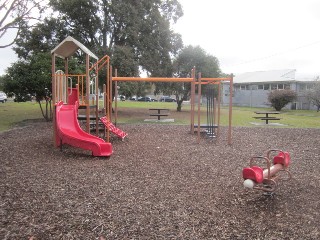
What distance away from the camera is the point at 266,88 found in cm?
4297

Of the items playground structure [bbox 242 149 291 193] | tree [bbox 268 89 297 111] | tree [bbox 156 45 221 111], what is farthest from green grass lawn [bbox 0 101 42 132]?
tree [bbox 268 89 297 111]

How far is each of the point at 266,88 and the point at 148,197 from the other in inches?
1622

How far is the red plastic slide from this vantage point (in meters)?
7.83

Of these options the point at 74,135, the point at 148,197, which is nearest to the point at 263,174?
the point at 148,197

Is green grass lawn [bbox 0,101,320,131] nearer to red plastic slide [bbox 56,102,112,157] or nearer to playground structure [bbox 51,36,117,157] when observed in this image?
playground structure [bbox 51,36,117,157]

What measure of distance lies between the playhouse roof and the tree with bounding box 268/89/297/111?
27772 millimetres

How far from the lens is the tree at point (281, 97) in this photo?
33.0m

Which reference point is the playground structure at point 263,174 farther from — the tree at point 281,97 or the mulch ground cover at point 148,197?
the tree at point 281,97

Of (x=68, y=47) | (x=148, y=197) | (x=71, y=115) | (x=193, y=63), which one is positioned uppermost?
(x=193, y=63)

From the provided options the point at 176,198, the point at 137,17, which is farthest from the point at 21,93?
the point at 176,198

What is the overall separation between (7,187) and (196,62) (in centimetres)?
2434

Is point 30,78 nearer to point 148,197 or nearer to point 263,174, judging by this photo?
point 148,197

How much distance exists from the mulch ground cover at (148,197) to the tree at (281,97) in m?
26.4

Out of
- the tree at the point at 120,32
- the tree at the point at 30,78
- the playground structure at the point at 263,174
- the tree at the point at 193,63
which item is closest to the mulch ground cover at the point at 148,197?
the playground structure at the point at 263,174
